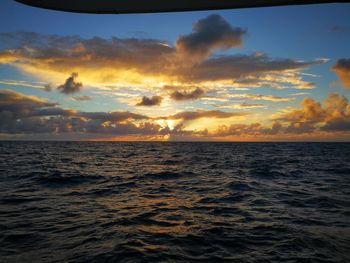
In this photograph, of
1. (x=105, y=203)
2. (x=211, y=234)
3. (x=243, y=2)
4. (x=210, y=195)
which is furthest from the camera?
(x=210, y=195)

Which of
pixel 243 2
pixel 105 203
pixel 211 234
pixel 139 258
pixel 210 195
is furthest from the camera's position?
pixel 210 195

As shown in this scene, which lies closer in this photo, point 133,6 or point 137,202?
point 133,6

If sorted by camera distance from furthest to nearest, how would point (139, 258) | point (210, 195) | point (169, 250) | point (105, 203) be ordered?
1. point (210, 195)
2. point (105, 203)
3. point (169, 250)
4. point (139, 258)

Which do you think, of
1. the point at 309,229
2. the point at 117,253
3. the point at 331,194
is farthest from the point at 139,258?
the point at 331,194

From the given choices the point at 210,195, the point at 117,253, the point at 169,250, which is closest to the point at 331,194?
the point at 210,195

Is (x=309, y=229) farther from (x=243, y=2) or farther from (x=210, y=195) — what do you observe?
(x=243, y=2)

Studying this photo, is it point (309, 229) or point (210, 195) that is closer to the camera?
point (309, 229)

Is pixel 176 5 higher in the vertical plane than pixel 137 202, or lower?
higher

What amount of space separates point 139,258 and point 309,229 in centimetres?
556

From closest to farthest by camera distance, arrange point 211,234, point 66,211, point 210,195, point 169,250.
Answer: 1. point 169,250
2. point 211,234
3. point 66,211
4. point 210,195

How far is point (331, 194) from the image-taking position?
1465 cm

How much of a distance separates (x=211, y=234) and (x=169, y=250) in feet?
5.69

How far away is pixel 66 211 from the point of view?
10859 millimetres

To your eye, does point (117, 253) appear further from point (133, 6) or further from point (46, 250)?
point (133, 6)
